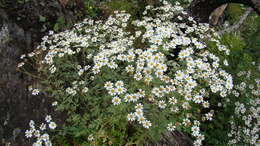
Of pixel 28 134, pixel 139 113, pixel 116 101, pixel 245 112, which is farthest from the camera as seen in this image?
pixel 245 112

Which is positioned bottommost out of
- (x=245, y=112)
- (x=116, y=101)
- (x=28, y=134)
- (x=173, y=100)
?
(x=245, y=112)

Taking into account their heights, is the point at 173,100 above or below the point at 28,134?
above

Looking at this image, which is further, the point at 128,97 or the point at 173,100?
the point at 173,100

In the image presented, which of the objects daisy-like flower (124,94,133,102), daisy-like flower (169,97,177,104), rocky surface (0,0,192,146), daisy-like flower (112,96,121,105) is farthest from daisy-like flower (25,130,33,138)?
daisy-like flower (169,97,177,104)

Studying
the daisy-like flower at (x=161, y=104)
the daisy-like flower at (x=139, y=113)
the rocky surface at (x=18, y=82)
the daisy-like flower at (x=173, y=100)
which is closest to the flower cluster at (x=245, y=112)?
the rocky surface at (x=18, y=82)

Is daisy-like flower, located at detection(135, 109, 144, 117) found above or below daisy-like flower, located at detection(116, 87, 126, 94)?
below

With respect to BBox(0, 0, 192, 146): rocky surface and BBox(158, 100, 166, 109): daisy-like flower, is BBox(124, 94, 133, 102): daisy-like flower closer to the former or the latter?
BBox(158, 100, 166, 109): daisy-like flower

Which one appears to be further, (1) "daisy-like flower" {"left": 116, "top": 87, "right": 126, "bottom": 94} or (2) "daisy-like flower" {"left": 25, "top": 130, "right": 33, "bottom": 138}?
(2) "daisy-like flower" {"left": 25, "top": 130, "right": 33, "bottom": 138}

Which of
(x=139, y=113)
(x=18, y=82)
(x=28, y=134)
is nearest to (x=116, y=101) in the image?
(x=139, y=113)

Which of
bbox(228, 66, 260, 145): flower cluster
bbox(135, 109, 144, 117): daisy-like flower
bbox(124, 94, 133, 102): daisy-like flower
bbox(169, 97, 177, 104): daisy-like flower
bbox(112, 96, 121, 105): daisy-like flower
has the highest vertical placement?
bbox(124, 94, 133, 102): daisy-like flower

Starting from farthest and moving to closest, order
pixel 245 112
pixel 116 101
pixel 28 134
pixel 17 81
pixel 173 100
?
pixel 245 112 < pixel 17 81 < pixel 28 134 < pixel 173 100 < pixel 116 101

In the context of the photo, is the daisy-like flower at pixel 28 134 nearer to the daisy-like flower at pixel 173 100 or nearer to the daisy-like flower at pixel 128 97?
the daisy-like flower at pixel 128 97

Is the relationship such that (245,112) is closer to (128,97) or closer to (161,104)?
(161,104)

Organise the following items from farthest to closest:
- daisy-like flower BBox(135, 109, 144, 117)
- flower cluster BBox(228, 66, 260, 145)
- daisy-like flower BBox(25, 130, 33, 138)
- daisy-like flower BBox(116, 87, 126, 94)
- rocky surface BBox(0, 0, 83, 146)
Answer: flower cluster BBox(228, 66, 260, 145)
rocky surface BBox(0, 0, 83, 146)
daisy-like flower BBox(25, 130, 33, 138)
daisy-like flower BBox(116, 87, 126, 94)
daisy-like flower BBox(135, 109, 144, 117)
